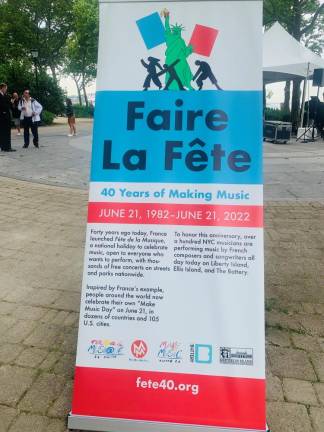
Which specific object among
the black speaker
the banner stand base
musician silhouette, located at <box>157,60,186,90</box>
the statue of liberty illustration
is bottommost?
the banner stand base

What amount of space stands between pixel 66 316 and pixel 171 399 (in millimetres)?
1675

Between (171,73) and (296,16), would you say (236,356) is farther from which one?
(296,16)

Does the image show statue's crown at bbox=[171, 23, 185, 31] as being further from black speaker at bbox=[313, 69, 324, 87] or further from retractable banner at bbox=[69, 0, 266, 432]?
black speaker at bbox=[313, 69, 324, 87]

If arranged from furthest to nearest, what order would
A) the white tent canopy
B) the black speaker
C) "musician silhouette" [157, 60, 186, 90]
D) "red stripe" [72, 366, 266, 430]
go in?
the white tent canopy → the black speaker → "musician silhouette" [157, 60, 186, 90] → "red stripe" [72, 366, 266, 430]

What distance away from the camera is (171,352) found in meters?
2.30

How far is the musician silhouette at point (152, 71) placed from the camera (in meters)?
2.34

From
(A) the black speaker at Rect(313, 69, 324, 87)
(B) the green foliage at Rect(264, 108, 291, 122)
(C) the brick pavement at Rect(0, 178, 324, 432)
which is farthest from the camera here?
(B) the green foliage at Rect(264, 108, 291, 122)

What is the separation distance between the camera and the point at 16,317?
12.1 feet

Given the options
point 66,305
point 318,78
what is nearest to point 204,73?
point 66,305

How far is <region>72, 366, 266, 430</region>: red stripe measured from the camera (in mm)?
2225

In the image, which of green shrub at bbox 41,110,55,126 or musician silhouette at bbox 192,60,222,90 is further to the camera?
green shrub at bbox 41,110,55,126

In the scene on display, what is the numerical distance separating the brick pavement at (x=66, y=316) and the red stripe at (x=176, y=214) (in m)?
1.19

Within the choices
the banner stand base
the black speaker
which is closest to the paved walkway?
the banner stand base

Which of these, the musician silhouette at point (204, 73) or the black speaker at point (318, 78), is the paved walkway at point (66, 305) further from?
the black speaker at point (318, 78)
